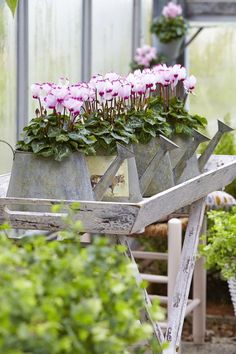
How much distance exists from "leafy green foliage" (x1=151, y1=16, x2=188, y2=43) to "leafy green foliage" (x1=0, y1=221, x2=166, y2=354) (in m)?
4.48

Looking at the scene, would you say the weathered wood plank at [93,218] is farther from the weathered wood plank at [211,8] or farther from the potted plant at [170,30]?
the weathered wood plank at [211,8]

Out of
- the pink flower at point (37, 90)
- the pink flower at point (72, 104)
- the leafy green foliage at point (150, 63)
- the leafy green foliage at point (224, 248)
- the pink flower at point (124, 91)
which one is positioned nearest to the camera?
the pink flower at point (72, 104)

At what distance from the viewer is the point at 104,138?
2529 millimetres

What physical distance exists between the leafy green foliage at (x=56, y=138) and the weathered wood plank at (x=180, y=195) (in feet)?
0.81

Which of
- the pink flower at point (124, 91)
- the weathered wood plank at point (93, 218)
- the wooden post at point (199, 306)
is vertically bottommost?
the wooden post at point (199, 306)

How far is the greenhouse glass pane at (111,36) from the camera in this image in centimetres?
492

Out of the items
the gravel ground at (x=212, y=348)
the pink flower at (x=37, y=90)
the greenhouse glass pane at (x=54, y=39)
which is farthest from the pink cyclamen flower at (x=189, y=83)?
the gravel ground at (x=212, y=348)

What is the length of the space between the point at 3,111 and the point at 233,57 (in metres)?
3.02

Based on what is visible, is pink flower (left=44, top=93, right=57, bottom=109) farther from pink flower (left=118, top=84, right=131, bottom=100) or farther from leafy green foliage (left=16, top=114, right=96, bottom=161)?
pink flower (left=118, top=84, right=131, bottom=100)

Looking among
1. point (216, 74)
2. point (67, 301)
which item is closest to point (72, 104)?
point (67, 301)

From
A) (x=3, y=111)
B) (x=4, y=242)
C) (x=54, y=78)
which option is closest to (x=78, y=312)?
(x=4, y=242)

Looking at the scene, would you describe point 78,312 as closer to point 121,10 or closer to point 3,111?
point 3,111

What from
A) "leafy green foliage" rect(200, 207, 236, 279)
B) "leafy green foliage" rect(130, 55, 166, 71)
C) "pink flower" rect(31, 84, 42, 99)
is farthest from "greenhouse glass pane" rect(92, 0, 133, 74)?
"pink flower" rect(31, 84, 42, 99)

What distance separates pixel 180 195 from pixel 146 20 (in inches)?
144
